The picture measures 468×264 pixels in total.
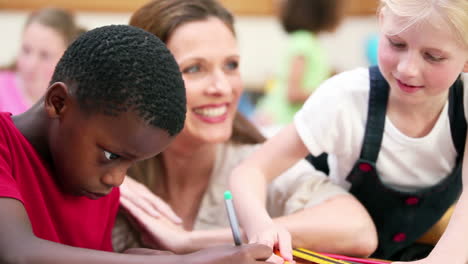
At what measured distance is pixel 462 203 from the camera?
876 mm

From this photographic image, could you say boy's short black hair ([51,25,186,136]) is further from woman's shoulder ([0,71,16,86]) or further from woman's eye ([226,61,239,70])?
woman's shoulder ([0,71,16,86])

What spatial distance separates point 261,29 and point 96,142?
9.57 ft

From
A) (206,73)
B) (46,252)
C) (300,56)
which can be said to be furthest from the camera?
(300,56)

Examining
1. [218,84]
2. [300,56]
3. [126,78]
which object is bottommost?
[300,56]

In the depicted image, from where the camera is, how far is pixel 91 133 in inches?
27.5

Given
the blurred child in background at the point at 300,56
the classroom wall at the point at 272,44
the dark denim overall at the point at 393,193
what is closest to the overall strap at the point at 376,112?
the dark denim overall at the point at 393,193

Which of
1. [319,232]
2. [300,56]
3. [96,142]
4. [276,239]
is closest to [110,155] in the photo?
[96,142]

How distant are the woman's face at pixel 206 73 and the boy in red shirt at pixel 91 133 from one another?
15.8 inches

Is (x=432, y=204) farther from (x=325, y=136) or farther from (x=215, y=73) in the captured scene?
(x=215, y=73)

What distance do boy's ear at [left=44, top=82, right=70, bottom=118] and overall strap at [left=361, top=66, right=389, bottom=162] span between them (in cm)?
54

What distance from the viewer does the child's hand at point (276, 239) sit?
0.82m

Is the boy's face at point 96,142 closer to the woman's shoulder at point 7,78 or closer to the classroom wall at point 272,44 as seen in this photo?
the woman's shoulder at point 7,78

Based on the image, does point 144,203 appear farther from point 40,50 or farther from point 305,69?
point 305,69

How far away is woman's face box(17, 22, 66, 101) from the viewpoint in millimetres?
2016
